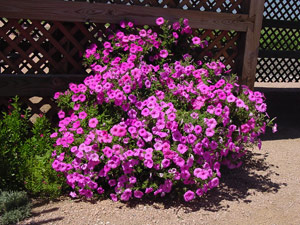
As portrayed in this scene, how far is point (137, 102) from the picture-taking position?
353 cm

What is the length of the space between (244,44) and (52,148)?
108 inches

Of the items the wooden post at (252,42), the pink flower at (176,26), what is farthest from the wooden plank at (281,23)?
the pink flower at (176,26)

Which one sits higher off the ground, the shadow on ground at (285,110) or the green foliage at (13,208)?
the shadow on ground at (285,110)

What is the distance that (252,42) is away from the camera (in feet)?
15.9

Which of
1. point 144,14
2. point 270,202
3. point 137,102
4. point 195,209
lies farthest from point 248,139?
point 144,14

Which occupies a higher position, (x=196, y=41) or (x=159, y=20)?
(x=159, y=20)

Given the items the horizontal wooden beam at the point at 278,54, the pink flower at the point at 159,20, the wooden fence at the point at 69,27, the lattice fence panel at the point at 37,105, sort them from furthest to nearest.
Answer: the horizontal wooden beam at the point at 278,54, the pink flower at the point at 159,20, the lattice fence panel at the point at 37,105, the wooden fence at the point at 69,27

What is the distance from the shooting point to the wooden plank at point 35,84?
13.0 feet

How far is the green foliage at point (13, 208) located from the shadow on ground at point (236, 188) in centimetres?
85

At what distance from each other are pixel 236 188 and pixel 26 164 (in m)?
2.05

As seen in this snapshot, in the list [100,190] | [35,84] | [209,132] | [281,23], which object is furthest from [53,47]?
[281,23]

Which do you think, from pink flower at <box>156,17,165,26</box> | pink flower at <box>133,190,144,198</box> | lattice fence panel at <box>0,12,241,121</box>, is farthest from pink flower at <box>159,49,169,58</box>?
pink flower at <box>133,190,144,198</box>

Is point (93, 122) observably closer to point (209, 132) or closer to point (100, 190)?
point (100, 190)

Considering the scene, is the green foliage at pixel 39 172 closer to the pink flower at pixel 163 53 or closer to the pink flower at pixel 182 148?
the pink flower at pixel 182 148
